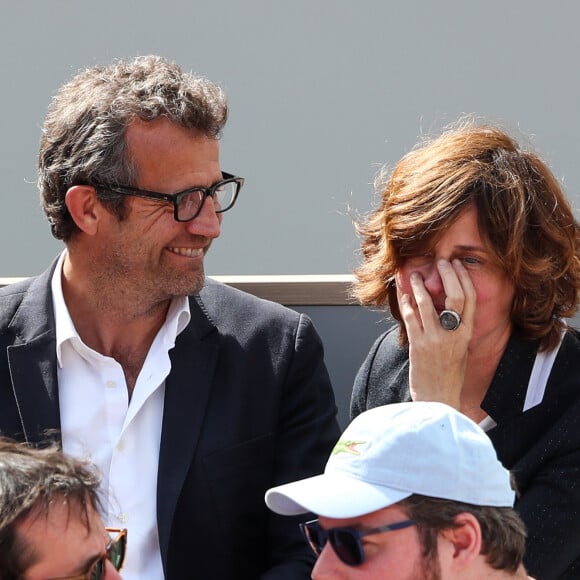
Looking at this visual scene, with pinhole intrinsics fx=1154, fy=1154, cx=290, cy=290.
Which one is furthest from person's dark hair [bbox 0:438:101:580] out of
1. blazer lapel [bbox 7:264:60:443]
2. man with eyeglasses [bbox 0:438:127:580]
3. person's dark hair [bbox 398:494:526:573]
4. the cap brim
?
blazer lapel [bbox 7:264:60:443]

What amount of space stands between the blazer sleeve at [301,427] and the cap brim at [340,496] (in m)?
0.93

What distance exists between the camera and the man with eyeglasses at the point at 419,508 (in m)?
1.79

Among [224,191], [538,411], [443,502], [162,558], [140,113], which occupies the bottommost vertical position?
[162,558]

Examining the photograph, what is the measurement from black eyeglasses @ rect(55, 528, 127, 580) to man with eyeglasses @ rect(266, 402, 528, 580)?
34 centimetres

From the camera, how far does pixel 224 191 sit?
2.94 meters

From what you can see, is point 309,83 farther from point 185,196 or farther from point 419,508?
point 419,508

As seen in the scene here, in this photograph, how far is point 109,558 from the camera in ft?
6.58

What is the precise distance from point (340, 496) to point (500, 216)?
45.9 inches

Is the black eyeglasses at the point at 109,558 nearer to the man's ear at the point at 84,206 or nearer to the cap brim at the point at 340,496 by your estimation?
the cap brim at the point at 340,496

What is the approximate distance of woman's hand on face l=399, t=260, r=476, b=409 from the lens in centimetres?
280

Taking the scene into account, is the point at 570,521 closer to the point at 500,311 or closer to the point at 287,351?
the point at 500,311

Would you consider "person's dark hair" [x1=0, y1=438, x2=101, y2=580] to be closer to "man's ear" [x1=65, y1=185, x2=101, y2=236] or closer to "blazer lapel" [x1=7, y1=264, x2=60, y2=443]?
"blazer lapel" [x1=7, y1=264, x2=60, y2=443]

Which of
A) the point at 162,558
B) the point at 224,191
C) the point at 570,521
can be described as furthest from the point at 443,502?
the point at 224,191

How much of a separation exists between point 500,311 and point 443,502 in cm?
116
